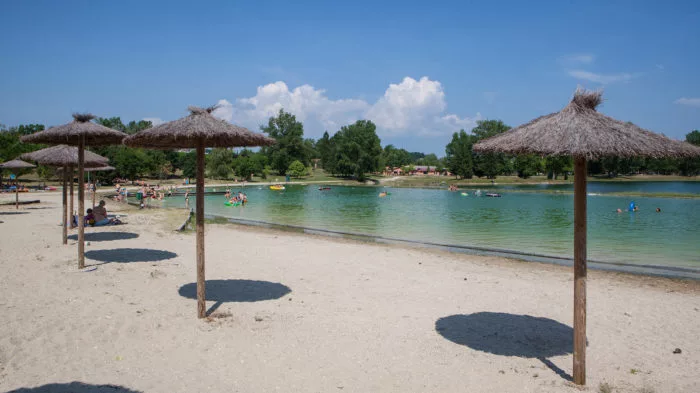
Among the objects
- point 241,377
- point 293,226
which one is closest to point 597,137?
point 241,377

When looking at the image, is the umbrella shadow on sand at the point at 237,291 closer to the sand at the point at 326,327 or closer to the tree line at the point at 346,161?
the sand at the point at 326,327

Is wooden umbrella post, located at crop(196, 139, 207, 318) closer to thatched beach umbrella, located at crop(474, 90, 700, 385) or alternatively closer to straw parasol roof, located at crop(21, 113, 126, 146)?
straw parasol roof, located at crop(21, 113, 126, 146)

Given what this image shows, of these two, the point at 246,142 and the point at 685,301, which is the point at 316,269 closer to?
the point at 246,142

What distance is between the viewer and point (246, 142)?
276 inches

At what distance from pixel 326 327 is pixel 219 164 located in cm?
8096

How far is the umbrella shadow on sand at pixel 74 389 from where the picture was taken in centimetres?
457

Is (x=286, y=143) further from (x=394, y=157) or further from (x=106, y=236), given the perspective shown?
(x=106, y=236)

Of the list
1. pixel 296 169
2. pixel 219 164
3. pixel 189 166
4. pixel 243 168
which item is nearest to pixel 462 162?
pixel 296 169

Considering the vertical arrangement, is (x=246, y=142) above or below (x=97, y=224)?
above

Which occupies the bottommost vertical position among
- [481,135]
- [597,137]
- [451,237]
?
[451,237]

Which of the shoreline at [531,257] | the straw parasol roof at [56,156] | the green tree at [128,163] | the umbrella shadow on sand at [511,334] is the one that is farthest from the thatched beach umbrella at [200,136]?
the green tree at [128,163]

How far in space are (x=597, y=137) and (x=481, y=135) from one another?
386 ft

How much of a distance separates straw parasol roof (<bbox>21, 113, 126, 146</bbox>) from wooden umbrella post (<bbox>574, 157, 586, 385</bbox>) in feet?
28.3

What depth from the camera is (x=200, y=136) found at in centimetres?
643
